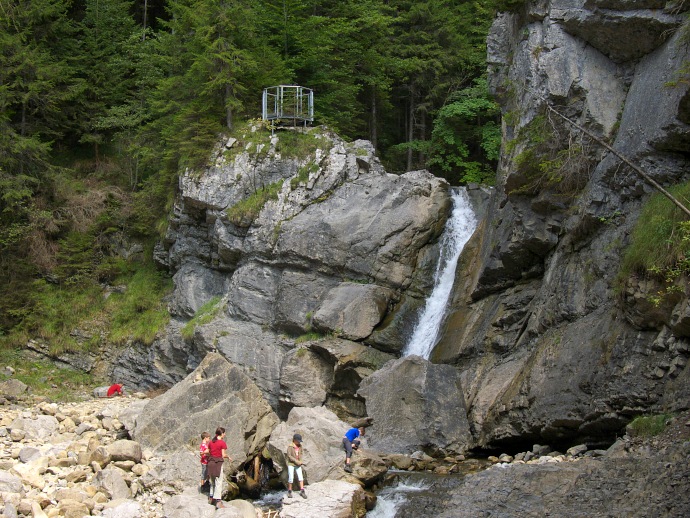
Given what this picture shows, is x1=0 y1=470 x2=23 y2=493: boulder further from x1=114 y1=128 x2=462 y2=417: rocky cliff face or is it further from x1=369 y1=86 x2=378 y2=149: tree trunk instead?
x1=369 y1=86 x2=378 y2=149: tree trunk

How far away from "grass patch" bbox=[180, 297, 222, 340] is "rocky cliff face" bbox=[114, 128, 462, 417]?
2.0 inches

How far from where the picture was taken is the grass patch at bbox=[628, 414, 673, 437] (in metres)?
11.5

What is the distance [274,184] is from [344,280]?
478cm

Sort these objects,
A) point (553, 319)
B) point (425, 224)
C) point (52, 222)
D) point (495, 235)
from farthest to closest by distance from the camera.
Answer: point (52, 222) → point (425, 224) → point (495, 235) → point (553, 319)

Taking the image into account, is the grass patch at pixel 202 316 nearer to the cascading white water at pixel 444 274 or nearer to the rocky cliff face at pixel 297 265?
the rocky cliff face at pixel 297 265

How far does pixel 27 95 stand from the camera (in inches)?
1142

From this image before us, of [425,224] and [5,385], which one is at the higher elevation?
[425,224]

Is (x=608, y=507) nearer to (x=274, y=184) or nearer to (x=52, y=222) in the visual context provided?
(x=274, y=184)

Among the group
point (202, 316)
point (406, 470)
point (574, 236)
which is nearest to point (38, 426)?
point (202, 316)

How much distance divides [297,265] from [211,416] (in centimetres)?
748

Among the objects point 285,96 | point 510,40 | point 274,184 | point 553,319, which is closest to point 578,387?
point 553,319

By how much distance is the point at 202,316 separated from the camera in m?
23.5

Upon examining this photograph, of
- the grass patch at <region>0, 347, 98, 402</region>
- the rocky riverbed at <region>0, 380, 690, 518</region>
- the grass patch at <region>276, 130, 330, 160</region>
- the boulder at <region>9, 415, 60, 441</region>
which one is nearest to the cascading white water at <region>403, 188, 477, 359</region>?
the rocky riverbed at <region>0, 380, 690, 518</region>

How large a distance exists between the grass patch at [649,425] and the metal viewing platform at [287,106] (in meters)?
17.0
